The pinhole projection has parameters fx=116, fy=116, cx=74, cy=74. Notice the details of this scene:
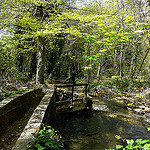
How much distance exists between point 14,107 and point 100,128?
3760mm

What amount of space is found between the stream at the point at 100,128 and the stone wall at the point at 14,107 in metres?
1.59

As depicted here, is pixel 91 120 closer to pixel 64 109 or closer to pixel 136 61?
pixel 64 109

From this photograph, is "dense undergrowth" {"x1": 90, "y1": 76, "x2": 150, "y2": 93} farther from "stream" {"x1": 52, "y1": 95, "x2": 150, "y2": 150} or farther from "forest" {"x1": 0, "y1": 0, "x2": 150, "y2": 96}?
"stream" {"x1": 52, "y1": 95, "x2": 150, "y2": 150}

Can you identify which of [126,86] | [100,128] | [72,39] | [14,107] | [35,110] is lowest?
[100,128]

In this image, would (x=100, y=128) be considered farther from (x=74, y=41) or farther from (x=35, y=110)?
(x=74, y=41)

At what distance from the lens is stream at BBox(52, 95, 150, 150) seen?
419 cm

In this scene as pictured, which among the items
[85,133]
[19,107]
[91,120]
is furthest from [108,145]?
[19,107]

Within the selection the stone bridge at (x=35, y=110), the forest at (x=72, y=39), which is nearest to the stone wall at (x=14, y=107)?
the stone bridge at (x=35, y=110)

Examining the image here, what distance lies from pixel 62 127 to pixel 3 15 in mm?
8545

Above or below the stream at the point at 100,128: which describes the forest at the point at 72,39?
above

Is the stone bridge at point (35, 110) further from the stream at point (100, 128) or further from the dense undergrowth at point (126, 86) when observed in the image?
the dense undergrowth at point (126, 86)

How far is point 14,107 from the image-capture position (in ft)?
14.5

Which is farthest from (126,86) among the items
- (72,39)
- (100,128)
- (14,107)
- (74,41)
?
(14,107)

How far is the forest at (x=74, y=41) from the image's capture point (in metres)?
5.90
